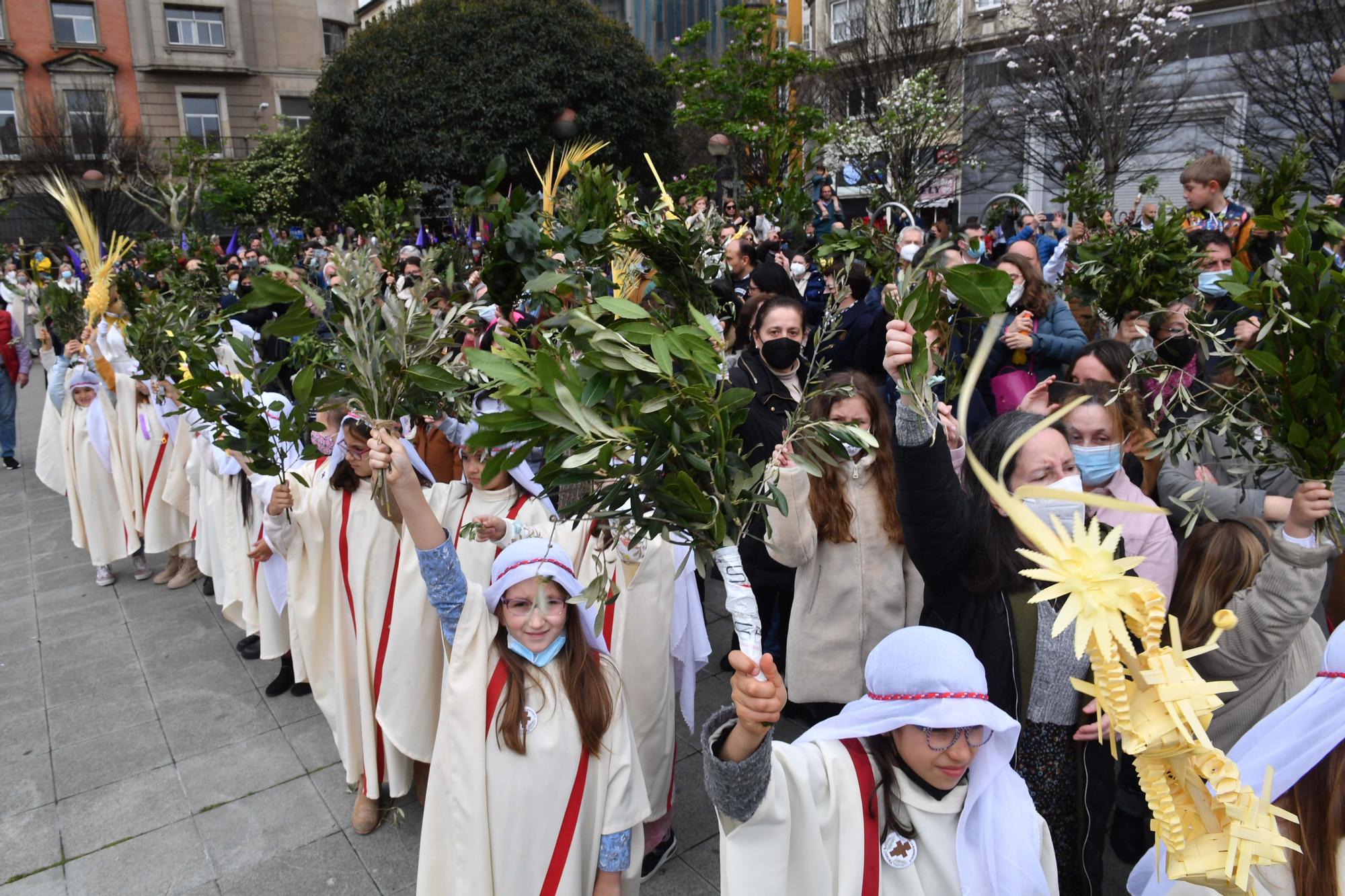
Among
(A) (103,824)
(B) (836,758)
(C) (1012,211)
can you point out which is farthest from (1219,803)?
(C) (1012,211)

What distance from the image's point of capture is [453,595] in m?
2.90

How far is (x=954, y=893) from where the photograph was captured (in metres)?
2.09

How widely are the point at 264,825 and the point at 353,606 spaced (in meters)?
1.11

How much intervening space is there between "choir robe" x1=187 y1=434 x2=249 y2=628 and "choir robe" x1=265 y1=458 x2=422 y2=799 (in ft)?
3.55

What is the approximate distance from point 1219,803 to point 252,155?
1395 inches

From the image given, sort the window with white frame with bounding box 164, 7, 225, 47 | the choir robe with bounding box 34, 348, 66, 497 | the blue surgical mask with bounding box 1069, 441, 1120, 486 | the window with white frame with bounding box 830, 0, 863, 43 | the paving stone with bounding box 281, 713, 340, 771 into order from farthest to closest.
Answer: the window with white frame with bounding box 164, 7, 225, 47 → the window with white frame with bounding box 830, 0, 863, 43 → the choir robe with bounding box 34, 348, 66, 497 → the paving stone with bounding box 281, 713, 340, 771 → the blue surgical mask with bounding box 1069, 441, 1120, 486

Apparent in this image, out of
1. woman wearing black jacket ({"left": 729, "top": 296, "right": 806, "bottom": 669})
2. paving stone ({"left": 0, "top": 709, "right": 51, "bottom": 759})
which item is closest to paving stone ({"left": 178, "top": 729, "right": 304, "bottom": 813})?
paving stone ({"left": 0, "top": 709, "right": 51, "bottom": 759})

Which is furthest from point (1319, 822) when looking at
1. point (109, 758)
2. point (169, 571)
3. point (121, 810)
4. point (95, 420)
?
point (95, 420)

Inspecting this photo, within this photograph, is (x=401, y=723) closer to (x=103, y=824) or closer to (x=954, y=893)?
(x=103, y=824)

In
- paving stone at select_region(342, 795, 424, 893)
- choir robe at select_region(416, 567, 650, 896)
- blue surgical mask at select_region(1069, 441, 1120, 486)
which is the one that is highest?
blue surgical mask at select_region(1069, 441, 1120, 486)

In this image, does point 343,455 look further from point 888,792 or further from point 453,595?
point 888,792

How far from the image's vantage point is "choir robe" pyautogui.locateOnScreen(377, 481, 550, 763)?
3.68 metres

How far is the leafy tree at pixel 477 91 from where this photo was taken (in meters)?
23.8

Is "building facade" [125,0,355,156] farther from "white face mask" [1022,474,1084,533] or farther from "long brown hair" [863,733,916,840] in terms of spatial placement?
"long brown hair" [863,733,916,840]
